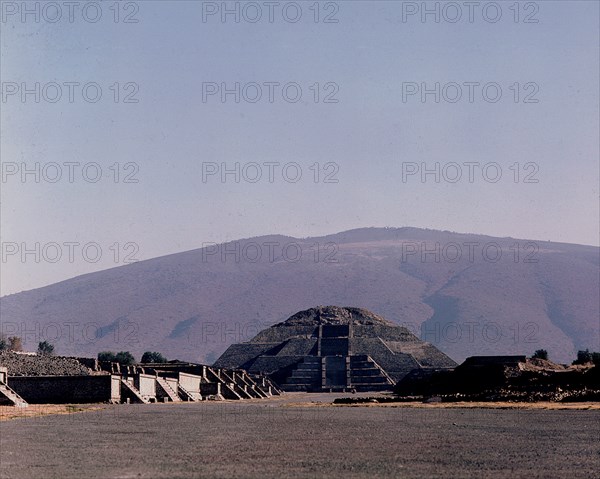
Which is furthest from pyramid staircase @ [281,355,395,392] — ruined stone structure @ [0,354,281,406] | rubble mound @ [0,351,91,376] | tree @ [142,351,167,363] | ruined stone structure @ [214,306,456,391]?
rubble mound @ [0,351,91,376]

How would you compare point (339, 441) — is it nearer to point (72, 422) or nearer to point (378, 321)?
point (72, 422)

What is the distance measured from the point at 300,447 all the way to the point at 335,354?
343 ft

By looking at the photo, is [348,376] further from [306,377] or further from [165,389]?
[165,389]

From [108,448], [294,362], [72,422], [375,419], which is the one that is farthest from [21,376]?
[294,362]

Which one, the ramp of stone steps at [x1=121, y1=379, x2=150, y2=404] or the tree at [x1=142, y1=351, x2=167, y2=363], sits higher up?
the tree at [x1=142, y1=351, x2=167, y2=363]

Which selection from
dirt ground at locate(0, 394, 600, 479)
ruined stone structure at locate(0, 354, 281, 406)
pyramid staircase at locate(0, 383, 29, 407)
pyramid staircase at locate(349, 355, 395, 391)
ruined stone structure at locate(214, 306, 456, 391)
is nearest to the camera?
dirt ground at locate(0, 394, 600, 479)

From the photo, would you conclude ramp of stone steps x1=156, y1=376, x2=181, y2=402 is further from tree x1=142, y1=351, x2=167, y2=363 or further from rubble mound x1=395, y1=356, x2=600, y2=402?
tree x1=142, y1=351, x2=167, y2=363

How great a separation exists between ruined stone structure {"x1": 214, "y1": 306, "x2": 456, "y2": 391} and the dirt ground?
76568mm

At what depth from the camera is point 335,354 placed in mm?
131500

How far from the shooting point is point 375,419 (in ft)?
144

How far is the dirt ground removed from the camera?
867 inches

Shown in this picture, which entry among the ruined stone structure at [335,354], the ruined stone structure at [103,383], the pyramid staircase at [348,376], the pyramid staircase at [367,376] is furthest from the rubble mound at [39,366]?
the ruined stone structure at [335,354]

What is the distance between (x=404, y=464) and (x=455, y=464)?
1240 millimetres

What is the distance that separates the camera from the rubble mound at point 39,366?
71.4m
